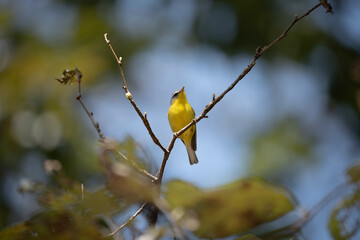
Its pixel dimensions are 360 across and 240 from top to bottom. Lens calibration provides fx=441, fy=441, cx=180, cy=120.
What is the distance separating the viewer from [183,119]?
361 cm

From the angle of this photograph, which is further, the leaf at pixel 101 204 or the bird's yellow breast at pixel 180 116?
the bird's yellow breast at pixel 180 116

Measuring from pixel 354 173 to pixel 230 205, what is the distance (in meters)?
0.31

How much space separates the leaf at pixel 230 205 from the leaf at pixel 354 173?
0.15 meters

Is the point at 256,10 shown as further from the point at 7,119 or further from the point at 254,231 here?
the point at 254,231

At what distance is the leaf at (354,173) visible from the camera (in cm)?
91

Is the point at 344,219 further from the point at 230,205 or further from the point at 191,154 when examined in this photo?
the point at 191,154

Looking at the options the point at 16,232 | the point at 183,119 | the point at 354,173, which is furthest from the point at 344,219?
the point at 183,119

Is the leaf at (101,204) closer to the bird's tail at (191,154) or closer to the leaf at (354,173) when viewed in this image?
the leaf at (354,173)

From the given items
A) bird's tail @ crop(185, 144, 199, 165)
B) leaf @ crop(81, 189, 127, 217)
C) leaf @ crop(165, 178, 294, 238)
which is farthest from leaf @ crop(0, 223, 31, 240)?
bird's tail @ crop(185, 144, 199, 165)

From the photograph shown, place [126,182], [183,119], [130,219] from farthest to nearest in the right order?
[183,119]
[130,219]
[126,182]

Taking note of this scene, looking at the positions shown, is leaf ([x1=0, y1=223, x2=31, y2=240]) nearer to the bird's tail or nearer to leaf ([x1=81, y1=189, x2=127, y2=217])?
leaf ([x1=81, y1=189, x2=127, y2=217])

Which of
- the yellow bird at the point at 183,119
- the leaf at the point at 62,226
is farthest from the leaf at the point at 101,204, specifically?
the yellow bird at the point at 183,119

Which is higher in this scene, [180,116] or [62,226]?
[180,116]

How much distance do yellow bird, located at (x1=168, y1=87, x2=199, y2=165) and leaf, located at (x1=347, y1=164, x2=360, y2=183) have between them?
2.59 meters
